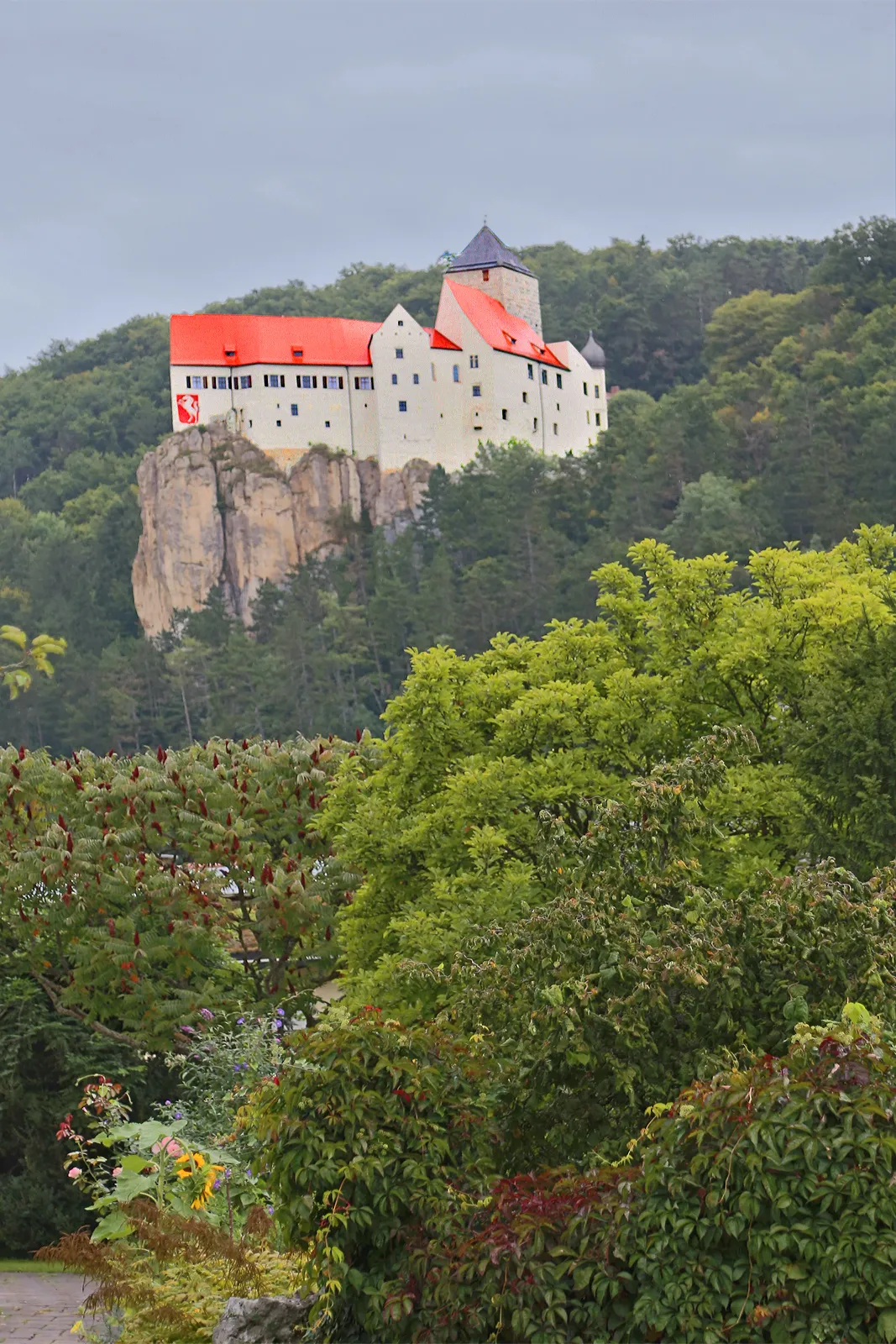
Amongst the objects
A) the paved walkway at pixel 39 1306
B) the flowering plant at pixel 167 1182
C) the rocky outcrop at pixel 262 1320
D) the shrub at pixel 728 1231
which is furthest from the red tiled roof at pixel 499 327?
the shrub at pixel 728 1231

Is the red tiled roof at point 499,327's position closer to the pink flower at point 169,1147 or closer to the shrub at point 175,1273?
the pink flower at point 169,1147

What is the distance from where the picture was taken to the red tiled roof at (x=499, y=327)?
100 meters

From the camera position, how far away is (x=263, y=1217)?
12.0 metres

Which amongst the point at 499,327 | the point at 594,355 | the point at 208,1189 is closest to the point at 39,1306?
the point at 208,1189

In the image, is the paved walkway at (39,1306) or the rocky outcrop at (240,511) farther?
the rocky outcrop at (240,511)

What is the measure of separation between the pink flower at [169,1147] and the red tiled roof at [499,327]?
89.5 meters

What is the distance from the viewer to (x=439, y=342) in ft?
326

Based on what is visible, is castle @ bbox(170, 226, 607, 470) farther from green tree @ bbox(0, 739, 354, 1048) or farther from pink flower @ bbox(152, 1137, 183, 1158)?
pink flower @ bbox(152, 1137, 183, 1158)

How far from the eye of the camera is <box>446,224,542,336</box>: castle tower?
10719 cm

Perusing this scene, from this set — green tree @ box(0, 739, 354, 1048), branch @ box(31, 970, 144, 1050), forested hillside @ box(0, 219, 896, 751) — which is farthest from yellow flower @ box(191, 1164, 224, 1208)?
forested hillside @ box(0, 219, 896, 751)

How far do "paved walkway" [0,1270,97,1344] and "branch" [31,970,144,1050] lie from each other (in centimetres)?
402

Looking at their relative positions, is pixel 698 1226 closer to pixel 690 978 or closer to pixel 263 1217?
pixel 690 978

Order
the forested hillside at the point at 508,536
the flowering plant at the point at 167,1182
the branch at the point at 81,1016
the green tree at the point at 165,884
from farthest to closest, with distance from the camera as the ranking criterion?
1. the forested hillside at the point at 508,536
2. the green tree at the point at 165,884
3. the branch at the point at 81,1016
4. the flowering plant at the point at 167,1182

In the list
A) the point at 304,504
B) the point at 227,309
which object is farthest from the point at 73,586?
the point at 227,309
